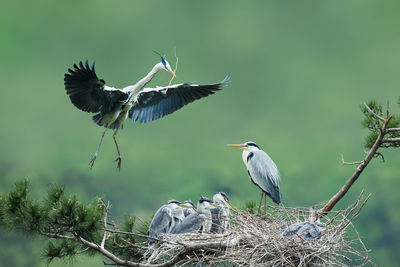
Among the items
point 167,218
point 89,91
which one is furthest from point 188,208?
point 89,91

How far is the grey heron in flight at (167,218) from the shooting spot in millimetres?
4570

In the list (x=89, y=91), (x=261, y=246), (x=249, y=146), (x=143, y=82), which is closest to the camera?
(x=261, y=246)

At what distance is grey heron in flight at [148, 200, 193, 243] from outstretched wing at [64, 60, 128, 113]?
1094 millimetres

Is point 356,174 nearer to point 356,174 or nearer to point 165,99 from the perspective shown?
point 356,174

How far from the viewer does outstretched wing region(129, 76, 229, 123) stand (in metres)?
5.39

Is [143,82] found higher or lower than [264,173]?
higher

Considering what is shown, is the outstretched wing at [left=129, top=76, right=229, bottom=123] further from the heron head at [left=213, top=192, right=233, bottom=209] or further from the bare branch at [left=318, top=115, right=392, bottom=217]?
the bare branch at [left=318, top=115, right=392, bottom=217]

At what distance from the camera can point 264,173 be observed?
A: 4637 mm

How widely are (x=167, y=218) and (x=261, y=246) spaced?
1069 millimetres

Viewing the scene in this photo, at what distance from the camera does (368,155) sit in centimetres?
492

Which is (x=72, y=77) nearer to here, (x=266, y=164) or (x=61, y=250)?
(x=61, y=250)

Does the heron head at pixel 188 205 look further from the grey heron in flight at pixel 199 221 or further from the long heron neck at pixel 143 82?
the long heron neck at pixel 143 82

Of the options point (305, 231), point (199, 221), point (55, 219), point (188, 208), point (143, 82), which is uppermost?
point (143, 82)

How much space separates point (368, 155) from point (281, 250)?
1660mm
